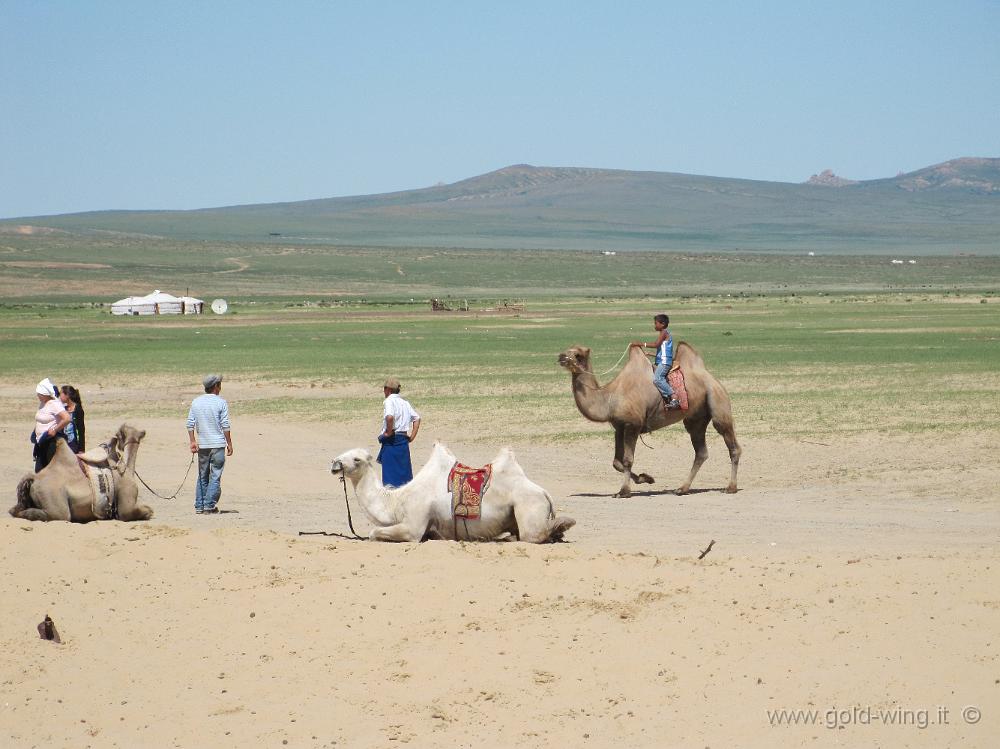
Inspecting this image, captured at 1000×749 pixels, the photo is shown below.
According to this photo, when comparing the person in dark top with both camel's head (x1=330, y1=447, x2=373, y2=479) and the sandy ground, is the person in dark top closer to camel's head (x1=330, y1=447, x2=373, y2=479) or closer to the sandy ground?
the sandy ground

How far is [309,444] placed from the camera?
2205 cm

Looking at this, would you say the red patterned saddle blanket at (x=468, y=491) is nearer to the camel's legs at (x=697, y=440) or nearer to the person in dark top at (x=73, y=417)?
the person in dark top at (x=73, y=417)

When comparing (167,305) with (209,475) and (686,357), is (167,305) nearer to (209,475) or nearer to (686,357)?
(686,357)

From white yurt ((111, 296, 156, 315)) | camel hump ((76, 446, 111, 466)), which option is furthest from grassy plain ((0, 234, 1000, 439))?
camel hump ((76, 446, 111, 466))

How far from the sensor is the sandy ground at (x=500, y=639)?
8383 mm

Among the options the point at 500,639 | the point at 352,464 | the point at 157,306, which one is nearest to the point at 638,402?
the point at 352,464

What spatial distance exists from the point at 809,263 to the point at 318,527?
529ft

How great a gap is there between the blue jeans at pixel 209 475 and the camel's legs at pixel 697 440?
5.33m

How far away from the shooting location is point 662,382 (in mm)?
16516

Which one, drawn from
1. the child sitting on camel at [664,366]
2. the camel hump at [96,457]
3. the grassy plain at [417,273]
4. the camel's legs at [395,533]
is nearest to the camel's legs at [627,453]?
the child sitting on camel at [664,366]

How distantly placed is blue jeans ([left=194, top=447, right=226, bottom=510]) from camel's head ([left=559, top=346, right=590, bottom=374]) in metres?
3.94

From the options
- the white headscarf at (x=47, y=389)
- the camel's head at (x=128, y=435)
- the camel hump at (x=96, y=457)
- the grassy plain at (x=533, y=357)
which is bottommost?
the grassy plain at (x=533, y=357)

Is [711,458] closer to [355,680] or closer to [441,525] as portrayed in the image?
[441,525]

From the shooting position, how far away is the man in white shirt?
14203 mm
